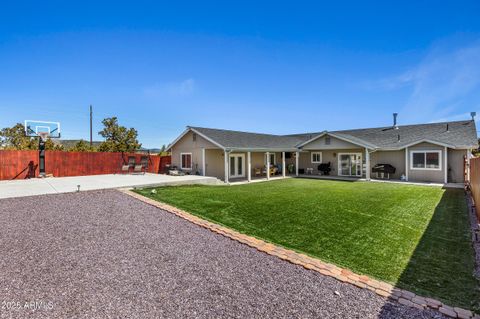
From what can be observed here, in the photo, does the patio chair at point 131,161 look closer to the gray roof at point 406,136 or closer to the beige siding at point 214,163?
the gray roof at point 406,136

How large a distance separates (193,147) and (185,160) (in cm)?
152

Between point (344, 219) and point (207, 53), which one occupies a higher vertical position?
point (207, 53)

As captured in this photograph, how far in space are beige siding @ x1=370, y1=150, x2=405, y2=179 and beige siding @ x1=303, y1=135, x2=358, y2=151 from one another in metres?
1.89

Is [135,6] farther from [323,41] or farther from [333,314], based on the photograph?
[333,314]

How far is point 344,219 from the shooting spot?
6699mm

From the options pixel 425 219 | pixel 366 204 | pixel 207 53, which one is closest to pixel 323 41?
pixel 207 53

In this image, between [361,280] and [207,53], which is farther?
[207,53]

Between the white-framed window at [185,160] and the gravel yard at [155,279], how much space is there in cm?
→ 1324

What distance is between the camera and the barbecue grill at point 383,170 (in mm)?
16984

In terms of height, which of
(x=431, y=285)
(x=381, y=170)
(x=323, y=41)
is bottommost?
(x=431, y=285)

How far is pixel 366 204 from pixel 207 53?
1185 cm

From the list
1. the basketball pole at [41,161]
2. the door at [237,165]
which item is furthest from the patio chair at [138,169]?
the door at [237,165]

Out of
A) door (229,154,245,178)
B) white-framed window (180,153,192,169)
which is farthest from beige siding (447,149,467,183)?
white-framed window (180,153,192,169)

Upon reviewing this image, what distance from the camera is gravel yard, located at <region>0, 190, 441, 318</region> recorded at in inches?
108
